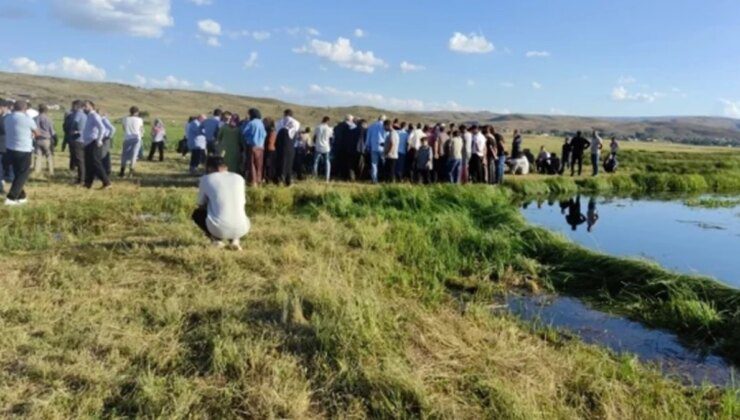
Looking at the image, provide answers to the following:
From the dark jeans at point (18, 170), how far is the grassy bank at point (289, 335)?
1.10m

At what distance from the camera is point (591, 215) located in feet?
54.4

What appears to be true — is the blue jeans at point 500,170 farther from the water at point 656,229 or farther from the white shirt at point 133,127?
the white shirt at point 133,127

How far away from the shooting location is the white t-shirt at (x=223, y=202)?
7859 millimetres

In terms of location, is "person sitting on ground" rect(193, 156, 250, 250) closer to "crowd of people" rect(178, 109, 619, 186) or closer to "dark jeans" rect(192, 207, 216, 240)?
"dark jeans" rect(192, 207, 216, 240)

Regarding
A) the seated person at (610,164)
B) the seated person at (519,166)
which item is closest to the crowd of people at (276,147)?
the seated person at (519,166)

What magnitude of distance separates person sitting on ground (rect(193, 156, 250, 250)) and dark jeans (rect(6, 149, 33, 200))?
4.71 meters

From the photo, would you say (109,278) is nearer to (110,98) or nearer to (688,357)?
(688,357)

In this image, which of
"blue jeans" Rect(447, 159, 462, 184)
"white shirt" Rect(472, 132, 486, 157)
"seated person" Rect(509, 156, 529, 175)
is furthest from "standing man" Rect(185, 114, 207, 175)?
"seated person" Rect(509, 156, 529, 175)

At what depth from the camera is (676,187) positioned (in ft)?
78.1

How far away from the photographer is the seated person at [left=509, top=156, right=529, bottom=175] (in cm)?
2186

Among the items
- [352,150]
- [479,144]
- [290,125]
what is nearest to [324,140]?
[352,150]

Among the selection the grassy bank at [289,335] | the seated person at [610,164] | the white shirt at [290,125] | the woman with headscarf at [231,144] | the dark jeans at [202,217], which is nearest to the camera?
the grassy bank at [289,335]

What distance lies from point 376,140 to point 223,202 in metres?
8.38

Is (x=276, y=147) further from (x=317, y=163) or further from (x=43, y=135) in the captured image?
(x=43, y=135)
